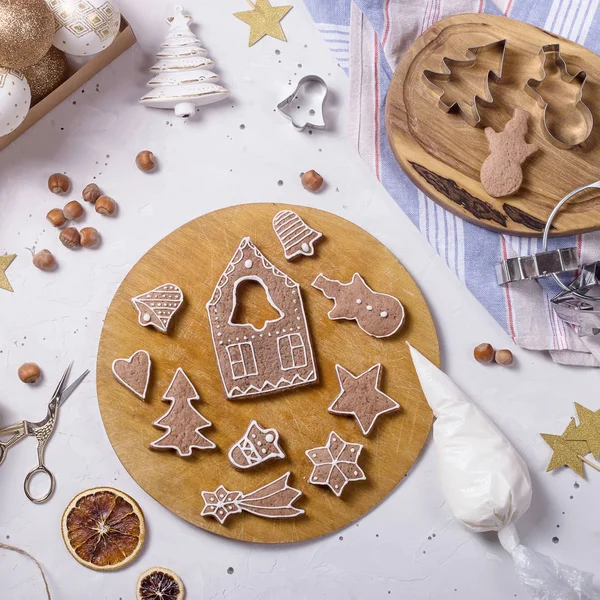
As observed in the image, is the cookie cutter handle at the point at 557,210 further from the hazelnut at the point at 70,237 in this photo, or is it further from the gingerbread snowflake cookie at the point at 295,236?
the hazelnut at the point at 70,237

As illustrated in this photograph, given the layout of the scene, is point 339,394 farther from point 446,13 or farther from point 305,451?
point 446,13

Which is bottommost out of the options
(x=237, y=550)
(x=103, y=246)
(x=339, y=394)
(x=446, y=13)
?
(x=237, y=550)

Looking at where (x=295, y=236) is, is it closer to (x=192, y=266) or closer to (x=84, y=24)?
(x=192, y=266)

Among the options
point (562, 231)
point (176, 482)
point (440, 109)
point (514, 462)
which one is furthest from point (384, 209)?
point (176, 482)

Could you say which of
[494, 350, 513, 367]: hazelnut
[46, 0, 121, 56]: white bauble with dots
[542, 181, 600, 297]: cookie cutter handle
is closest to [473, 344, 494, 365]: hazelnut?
[494, 350, 513, 367]: hazelnut

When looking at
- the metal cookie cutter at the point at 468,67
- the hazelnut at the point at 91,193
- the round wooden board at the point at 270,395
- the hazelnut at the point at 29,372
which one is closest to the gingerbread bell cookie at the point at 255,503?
the round wooden board at the point at 270,395
